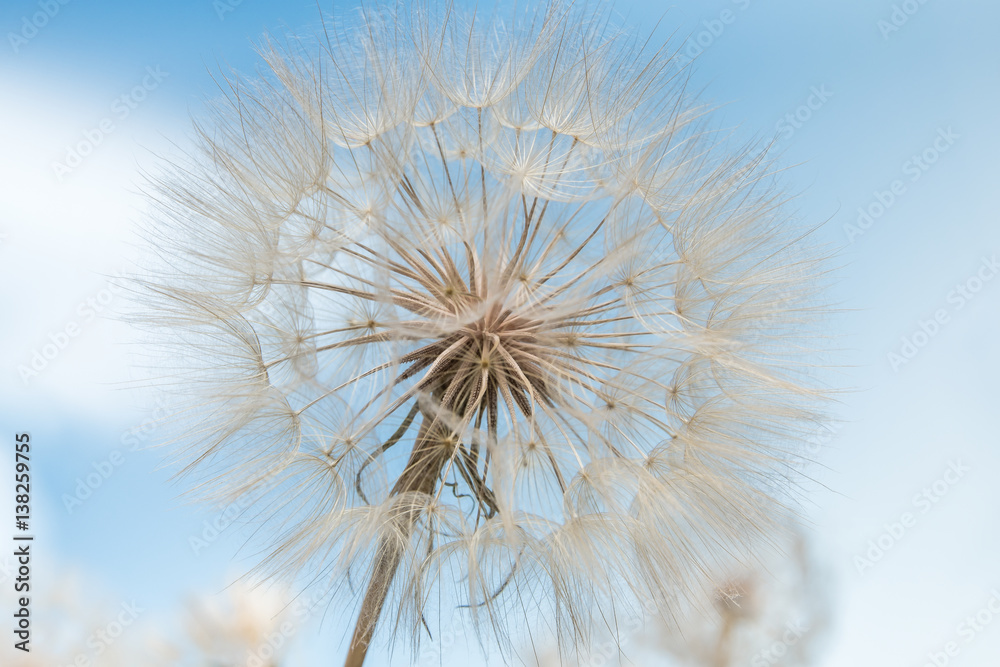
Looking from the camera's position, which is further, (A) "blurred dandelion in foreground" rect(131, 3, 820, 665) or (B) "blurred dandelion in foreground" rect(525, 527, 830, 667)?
(B) "blurred dandelion in foreground" rect(525, 527, 830, 667)

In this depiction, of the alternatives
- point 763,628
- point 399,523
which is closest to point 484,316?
point 399,523

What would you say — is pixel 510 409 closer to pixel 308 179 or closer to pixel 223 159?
pixel 308 179

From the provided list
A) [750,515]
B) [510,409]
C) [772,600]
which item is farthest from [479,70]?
[772,600]

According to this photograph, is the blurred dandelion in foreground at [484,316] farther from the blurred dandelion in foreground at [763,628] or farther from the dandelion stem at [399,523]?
the blurred dandelion in foreground at [763,628]

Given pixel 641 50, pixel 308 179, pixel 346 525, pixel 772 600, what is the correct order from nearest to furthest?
pixel 346 525 < pixel 308 179 < pixel 641 50 < pixel 772 600

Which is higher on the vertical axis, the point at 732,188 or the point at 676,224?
the point at 732,188

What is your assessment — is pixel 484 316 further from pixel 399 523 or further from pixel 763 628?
pixel 763 628

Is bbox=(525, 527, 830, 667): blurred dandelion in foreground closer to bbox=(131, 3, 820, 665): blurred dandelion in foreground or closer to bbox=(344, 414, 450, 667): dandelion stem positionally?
bbox=(131, 3, 820, 665): blurred dandelion in foreground

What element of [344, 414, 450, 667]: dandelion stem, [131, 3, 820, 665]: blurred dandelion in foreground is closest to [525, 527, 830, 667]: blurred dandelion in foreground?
[131, 3, 820, 665]: blurred dandelion in foreground
